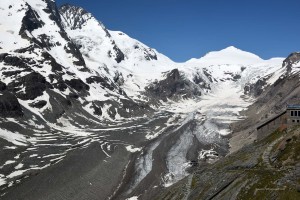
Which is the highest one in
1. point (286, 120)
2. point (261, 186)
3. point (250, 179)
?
point (286, 120)

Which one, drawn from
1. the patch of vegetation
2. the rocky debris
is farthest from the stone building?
the patch of vegetation

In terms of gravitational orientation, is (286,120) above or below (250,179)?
above

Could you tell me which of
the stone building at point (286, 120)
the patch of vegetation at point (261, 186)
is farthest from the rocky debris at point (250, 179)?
the stone building at point (286, 120)

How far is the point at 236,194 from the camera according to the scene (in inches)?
3201

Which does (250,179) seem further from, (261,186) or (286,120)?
(286,120)

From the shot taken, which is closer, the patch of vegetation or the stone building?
the patch of vegetation

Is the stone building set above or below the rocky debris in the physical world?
above

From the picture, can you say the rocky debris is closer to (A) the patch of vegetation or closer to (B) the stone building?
(A) the patch of vegetation

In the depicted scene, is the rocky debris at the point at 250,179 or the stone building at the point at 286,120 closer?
the rocky debris at the point at 250,179

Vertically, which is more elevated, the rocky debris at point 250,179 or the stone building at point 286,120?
the stone building at point 286,120

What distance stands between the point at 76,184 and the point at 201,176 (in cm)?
5025

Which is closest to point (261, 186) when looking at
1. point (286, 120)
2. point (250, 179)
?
point (250, 179)

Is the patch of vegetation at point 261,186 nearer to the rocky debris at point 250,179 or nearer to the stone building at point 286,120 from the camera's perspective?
the rocky debris at point 250,179

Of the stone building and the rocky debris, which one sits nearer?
the rocky debris
